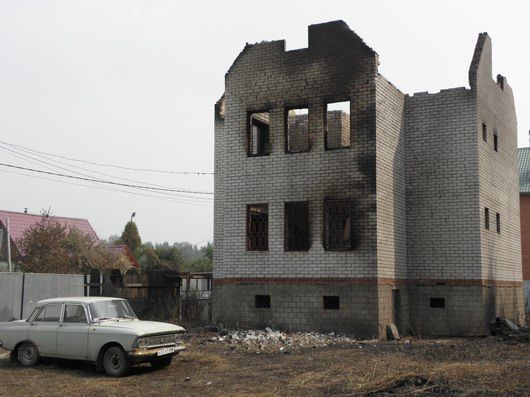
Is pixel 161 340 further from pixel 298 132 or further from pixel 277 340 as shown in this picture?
pixel 298 132

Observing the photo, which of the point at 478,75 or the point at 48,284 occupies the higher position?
the point at 478,75

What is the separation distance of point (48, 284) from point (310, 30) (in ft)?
36.6

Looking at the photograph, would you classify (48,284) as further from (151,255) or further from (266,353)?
(151,255)

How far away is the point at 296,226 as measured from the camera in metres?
18.9

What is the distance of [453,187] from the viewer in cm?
1844

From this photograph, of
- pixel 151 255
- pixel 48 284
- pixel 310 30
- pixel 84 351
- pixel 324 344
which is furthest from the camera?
pixel 151 255

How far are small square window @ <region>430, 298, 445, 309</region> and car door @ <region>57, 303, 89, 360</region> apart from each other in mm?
10446

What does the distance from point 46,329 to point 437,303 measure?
11.0 m

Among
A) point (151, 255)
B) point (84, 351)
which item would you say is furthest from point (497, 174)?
point (151, 255)

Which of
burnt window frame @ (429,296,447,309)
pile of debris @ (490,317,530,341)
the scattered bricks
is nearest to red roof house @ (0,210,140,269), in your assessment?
burnt window frame @ (429,296,447,309)

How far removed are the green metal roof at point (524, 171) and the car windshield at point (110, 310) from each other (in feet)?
94.9

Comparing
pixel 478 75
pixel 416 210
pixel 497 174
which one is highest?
pixel 478 75

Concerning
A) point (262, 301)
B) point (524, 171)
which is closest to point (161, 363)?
point (262, 301)

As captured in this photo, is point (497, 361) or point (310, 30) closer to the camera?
point (497, 361)
